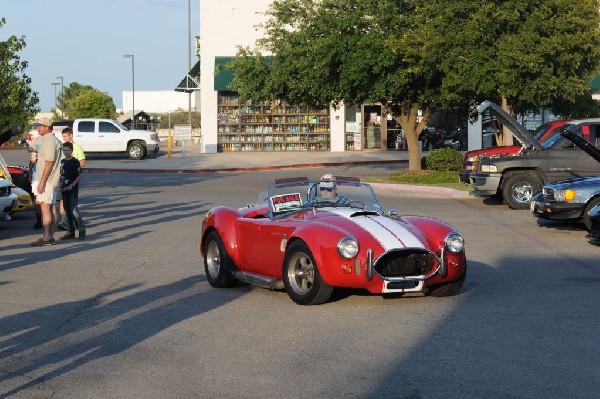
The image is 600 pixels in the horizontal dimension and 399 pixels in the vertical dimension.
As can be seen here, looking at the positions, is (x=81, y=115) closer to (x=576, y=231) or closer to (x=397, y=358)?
(x=576, y=231)

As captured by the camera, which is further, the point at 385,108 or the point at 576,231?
the point at 385,108

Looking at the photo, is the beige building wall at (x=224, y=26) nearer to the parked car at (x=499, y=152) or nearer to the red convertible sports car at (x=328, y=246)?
the parked car at (x=499, y=152)

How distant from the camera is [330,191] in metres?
11.6

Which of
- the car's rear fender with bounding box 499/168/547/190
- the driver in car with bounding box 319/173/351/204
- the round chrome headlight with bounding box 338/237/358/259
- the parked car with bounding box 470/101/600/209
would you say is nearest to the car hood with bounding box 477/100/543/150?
the parked car with bounding box 470/101/600/209

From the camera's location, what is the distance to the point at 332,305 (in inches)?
411

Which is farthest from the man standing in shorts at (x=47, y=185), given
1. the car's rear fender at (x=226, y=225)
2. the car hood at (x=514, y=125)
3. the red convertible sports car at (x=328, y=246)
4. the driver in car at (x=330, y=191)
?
the car hood at (x=514, y=125)

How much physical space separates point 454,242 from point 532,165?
487 inches

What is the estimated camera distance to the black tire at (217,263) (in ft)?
37.8

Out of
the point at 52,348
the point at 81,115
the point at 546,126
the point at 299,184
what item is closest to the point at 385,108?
the point at 546,126

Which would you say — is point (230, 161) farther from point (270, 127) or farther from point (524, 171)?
point (524, 171)

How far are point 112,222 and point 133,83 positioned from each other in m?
61.6

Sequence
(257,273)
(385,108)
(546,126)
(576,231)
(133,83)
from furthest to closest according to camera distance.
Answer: (133,83)
(385,108)
(546,126)
(576,231)
(257,273)

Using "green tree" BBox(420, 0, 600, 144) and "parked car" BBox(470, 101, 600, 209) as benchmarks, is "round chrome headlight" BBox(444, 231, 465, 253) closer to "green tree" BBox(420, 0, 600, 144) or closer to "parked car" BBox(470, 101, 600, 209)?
"parked car" BBox(470, 101, 600, 209)

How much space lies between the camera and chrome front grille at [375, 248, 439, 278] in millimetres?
10125
